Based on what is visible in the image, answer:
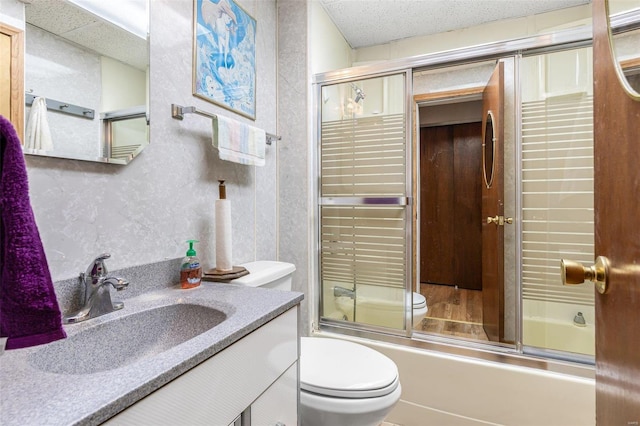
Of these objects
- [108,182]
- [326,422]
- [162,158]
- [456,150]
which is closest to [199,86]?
[162,158]

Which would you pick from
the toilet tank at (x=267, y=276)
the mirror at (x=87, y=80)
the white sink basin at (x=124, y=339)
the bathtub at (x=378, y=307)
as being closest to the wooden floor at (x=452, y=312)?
the bathtub at (x=378, y=307)

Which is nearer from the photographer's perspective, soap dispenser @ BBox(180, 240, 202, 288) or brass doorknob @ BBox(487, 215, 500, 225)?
soap dispenser @ BBox(180, 240, 202, 288)

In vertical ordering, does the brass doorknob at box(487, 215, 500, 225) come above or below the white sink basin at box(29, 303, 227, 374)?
above

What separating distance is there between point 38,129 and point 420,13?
2382 mm

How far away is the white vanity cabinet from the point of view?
56 cm

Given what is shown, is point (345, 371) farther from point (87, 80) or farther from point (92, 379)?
point (87, 80)

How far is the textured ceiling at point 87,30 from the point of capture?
0.84 m

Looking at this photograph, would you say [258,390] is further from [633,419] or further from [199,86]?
[199,86]

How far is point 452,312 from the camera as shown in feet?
9.09

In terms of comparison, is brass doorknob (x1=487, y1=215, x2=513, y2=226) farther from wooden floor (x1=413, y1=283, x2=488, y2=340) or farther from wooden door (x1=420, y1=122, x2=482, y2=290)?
wooden door (x1=420, y1=122, x2=482, y2=290)

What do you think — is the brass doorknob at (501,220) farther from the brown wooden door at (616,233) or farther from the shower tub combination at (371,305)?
the brown wooden door at (616,233)

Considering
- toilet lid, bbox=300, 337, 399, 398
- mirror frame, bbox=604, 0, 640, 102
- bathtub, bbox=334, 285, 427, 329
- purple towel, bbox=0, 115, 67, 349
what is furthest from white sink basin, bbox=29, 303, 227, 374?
bathtub, bbox=334, 285, 427, 329

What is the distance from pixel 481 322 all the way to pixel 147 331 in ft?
8.01

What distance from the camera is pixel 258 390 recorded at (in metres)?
0.80
